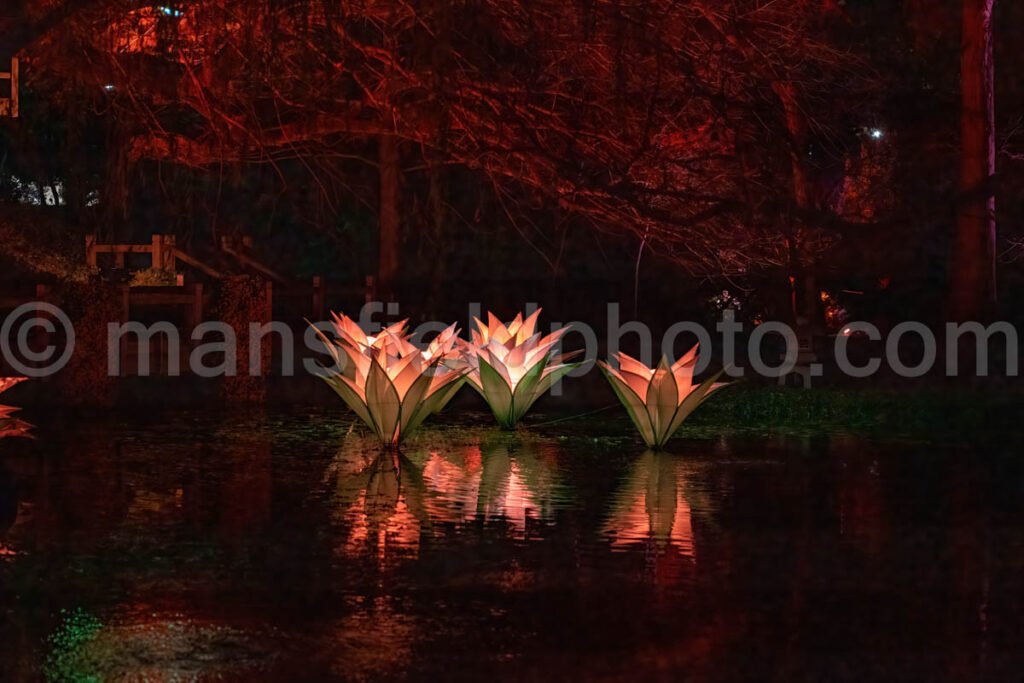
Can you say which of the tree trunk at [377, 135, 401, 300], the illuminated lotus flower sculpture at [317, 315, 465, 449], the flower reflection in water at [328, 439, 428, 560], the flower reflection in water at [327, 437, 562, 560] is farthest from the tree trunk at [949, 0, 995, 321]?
the flower reflection in water at [328, 439, 428, 560]

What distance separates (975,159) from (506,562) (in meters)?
17.1

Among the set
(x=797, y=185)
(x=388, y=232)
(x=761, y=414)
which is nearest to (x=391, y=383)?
(x=761, y=414)

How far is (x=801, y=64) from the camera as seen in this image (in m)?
16.1

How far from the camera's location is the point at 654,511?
1038 centimetres

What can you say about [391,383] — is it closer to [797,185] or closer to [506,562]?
[506,562]

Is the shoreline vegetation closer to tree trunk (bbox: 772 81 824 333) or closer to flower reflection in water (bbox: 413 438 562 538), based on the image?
flower reflection in water (bbox: 413 438 562 538)

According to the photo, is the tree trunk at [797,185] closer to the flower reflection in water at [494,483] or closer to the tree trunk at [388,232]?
the flower reflection in water at [494,483]

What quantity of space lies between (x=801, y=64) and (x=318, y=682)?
449 inches

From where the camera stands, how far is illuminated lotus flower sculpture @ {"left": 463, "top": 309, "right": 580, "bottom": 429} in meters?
14.9

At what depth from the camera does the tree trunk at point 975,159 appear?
2338 centimetres

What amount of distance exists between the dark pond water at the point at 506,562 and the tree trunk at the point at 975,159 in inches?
424

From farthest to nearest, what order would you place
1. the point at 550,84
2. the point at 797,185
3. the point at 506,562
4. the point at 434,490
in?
the point at 797,185
the point at 550,84
the point at 434,490
the point at 506,562

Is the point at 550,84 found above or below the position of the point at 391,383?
above

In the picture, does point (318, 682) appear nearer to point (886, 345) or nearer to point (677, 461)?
point (677, 461)
